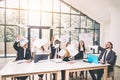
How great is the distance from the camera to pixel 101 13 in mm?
8523

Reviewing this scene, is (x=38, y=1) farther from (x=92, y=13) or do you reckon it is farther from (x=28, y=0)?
(x=92, y=13)

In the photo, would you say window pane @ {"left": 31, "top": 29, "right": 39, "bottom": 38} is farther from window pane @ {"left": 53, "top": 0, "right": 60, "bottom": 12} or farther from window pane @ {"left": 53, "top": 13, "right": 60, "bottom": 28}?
window pane @ {"left": 53, "top": 0, "right": 60, "bottom": 12}

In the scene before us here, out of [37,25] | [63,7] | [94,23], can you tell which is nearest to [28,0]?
[37,25]

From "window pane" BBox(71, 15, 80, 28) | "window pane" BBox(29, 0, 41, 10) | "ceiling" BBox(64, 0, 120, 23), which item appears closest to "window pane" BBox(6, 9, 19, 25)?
"window pane" BBox(29, 0, 41, 10)

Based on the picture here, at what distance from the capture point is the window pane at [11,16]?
836 cm

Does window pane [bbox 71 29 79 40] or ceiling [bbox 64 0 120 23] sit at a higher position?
ceiling [bbox 64 0 120 23]

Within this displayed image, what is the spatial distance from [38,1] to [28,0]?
60cm

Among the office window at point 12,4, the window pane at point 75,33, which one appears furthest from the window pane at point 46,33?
the office window at point 12,4

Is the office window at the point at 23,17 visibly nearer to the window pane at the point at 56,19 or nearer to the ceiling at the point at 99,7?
the window pane at the point at 56,19

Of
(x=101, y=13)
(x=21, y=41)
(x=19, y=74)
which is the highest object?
(x=101, y=13)

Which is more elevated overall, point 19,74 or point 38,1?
point 38,1

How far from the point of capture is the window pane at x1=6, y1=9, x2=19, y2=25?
8359 mm

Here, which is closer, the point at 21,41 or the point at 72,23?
the point at 21,41

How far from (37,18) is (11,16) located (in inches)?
58.9
